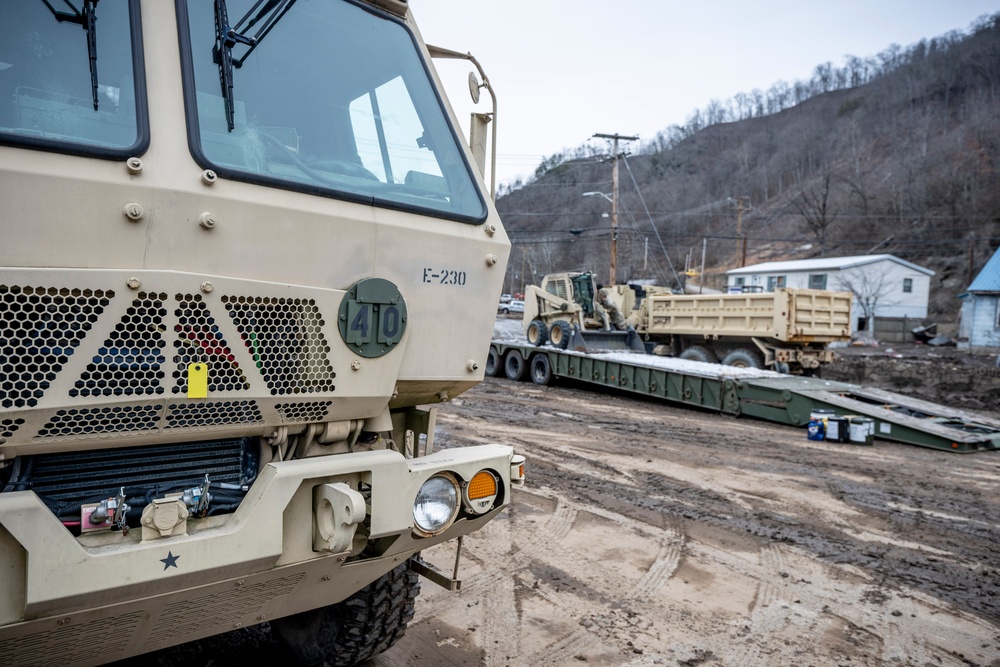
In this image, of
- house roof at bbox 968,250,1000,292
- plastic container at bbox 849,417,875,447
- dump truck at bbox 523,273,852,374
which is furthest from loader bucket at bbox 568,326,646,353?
house roof at bbox 968,250,1000,292

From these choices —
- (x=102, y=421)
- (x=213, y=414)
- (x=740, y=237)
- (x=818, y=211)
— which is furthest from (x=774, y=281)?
(x=102, y=421)

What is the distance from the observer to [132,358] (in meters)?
1.98

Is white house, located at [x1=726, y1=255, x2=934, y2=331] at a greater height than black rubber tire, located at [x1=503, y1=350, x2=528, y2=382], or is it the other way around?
white house, located at [x1=726, y1=255, x2=934, y2=331]

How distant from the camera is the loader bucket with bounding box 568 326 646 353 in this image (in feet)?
57.4

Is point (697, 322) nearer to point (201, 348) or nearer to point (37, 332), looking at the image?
point (201, 348)

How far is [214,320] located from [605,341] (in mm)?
16951

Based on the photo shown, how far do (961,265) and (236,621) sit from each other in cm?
5208

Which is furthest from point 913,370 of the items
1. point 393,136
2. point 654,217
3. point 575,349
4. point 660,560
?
point 654,217

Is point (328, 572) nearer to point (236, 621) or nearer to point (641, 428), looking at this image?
point (236, 621)

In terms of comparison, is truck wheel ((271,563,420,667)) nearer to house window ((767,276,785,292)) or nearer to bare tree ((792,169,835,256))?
house window ((767,276,785,292))

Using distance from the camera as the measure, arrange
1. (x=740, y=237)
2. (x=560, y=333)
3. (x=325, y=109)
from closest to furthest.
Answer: (x=325, y=109) → (x=560, y=333) → (x=740, y=237)

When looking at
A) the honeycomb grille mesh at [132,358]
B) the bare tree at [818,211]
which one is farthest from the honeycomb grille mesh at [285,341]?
the bare tree at [818,211]

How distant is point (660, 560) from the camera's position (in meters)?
5.23

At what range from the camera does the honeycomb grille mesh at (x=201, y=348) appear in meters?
2.01
